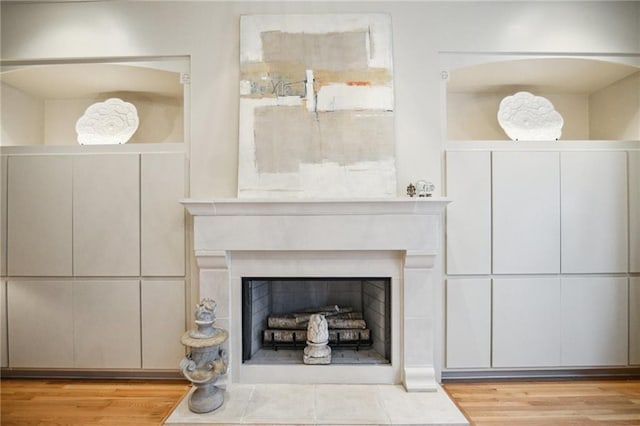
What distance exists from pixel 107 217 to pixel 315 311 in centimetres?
165

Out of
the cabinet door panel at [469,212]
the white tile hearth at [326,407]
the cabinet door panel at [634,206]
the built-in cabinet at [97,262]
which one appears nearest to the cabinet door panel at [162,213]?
the built-in cabinet at [97,262]

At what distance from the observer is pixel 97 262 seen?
2.67 meters

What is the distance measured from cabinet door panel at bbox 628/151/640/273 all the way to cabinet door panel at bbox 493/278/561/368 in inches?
22.7

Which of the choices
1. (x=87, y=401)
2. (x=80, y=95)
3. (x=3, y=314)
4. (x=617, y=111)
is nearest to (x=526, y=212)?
(x=617, y=111)

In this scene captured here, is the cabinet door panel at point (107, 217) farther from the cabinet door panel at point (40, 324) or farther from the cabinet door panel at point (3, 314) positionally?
the cabinet door panel at point (3, 314)

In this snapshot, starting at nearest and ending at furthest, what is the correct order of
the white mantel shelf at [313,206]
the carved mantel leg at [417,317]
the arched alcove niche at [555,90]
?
the white mantel shelf at [313,206]
the carved mantel leg at [417,317]
the arched alcove niche at [555,90]

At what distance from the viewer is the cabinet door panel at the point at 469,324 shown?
263 cm

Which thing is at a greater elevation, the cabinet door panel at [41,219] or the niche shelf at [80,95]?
the niche shelf at [80,95]

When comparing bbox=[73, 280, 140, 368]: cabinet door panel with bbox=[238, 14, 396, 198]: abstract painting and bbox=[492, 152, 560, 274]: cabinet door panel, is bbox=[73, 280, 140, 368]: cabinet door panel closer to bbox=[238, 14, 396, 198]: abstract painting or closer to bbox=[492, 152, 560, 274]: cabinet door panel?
bbox=[238, 14, 396, 198]: abstract painting

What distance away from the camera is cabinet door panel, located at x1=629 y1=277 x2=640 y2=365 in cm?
269

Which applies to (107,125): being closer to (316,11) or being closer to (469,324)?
(316,11)

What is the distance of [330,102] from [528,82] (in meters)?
1.69

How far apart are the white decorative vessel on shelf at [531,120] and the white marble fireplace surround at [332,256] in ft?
3.32

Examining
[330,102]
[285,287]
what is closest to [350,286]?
[285,287]
